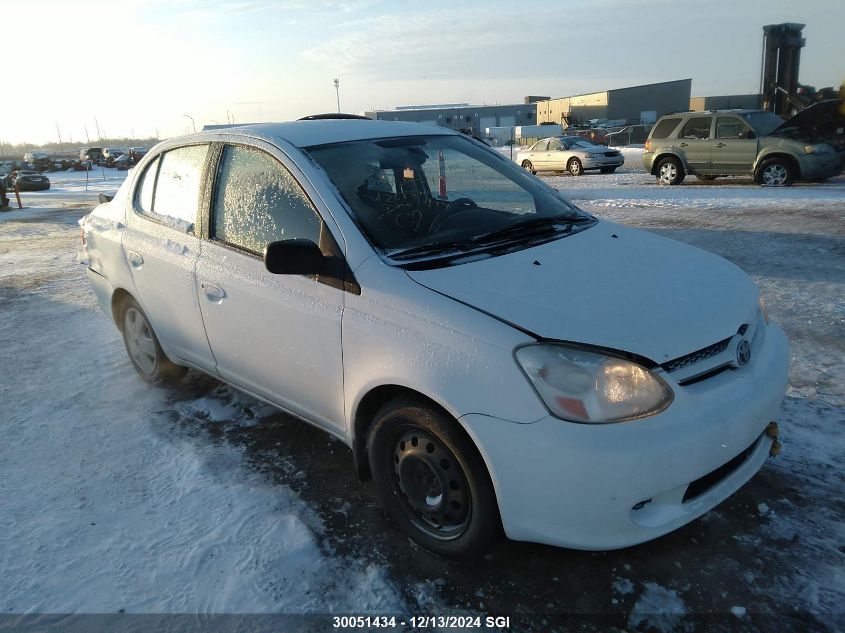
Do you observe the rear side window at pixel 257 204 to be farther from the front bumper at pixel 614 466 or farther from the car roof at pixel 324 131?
the front bumper at pixel 614 466

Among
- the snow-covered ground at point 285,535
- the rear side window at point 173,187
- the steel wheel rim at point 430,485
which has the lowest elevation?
the snow-covered ground at point 285,535

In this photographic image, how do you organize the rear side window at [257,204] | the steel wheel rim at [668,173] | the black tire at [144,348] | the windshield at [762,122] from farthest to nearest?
the steel wheel rim at [668,173], the windshield at [762,122], the black tire at [144,348], the rear side window at [257,204]

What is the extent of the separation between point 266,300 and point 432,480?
3.91 ft

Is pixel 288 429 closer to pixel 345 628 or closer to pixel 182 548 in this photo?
pixel 182 548

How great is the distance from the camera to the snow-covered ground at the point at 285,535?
2.35 metres

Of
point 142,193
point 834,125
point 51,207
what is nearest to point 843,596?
point 142,193

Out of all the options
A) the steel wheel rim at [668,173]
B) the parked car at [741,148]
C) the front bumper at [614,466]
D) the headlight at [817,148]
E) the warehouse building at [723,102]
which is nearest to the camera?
the front bumper at [614,466]

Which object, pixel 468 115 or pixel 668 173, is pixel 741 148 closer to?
pixel 668 173

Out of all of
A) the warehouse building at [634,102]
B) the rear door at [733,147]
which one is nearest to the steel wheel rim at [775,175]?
the rear door at [733,147]

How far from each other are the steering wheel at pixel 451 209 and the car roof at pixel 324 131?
568 mm

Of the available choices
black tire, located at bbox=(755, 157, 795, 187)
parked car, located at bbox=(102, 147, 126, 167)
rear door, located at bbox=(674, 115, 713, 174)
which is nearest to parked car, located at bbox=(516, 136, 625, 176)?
rear door, located at bbox=(674, 115, 713, 174)

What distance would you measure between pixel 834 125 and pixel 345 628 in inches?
632

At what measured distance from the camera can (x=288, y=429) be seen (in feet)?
12.4

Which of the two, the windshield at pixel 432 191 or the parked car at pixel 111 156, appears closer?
the windshield at pixel 432 191
